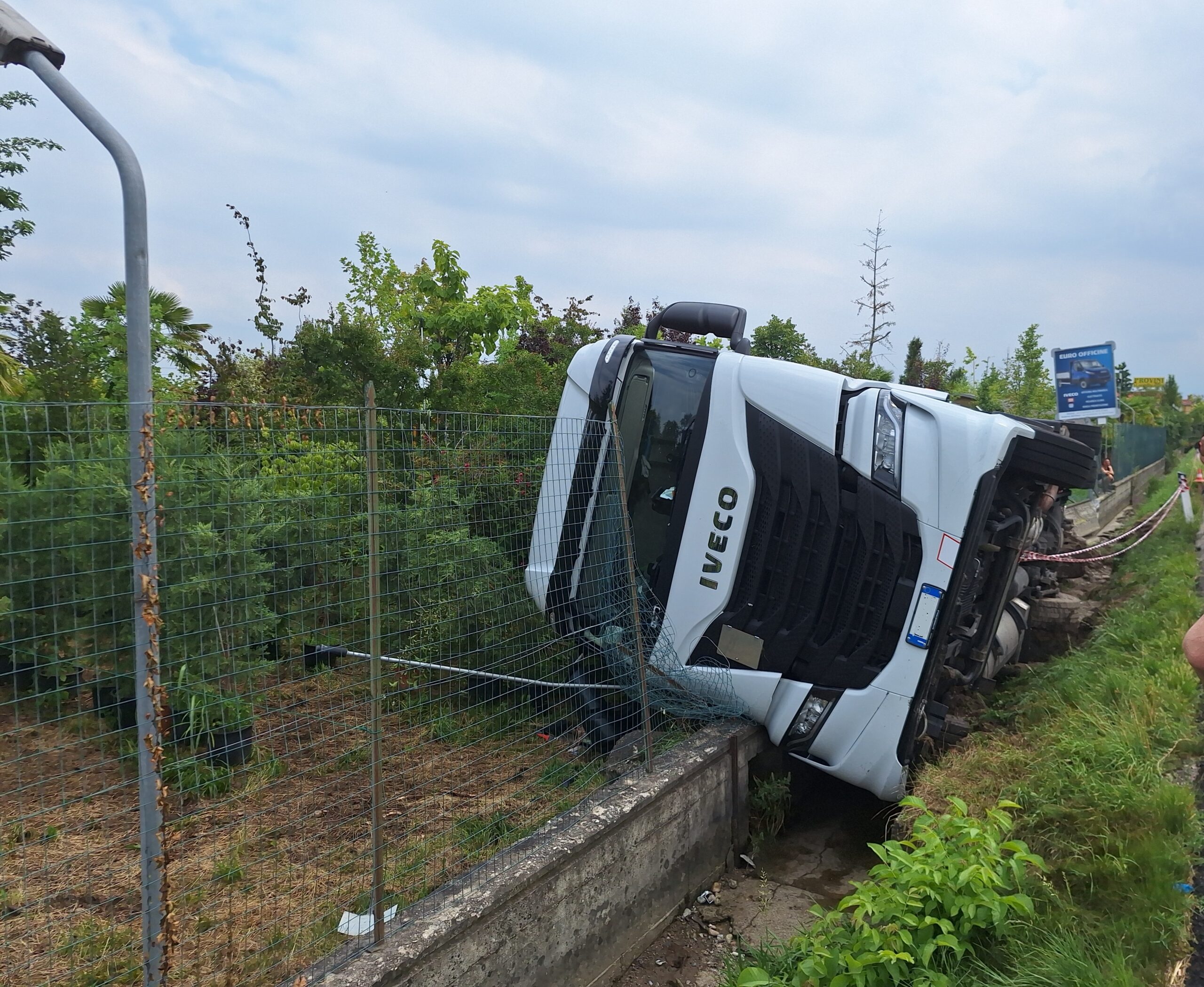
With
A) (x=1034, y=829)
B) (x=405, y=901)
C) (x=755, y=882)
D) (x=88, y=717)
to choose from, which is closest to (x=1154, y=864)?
(x=1034, y=829)

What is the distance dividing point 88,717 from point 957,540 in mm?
4094

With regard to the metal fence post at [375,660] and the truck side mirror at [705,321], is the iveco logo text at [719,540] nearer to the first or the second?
the truck side mirror at [705,321]

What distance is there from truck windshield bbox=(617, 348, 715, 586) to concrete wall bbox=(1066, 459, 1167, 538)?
840 centimetres

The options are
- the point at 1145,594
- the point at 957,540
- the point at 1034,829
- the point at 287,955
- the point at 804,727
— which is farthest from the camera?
the point at 1145,594

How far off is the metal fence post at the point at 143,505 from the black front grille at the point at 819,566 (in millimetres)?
2918

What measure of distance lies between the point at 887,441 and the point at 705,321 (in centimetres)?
151

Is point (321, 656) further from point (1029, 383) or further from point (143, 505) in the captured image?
point (1029, 383)

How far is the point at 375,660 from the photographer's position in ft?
8.68

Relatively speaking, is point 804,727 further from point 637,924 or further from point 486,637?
point 486,637

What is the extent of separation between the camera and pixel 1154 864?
300cm

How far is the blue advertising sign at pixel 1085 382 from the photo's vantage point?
39.4 feet

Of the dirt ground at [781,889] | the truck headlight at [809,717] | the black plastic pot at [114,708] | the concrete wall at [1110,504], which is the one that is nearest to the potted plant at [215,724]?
the black plastic pot at [114,708]

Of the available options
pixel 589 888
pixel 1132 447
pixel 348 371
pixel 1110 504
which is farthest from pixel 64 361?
pixel 1132 447

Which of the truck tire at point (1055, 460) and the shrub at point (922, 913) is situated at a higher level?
the truck tire at point (1055, 460)
